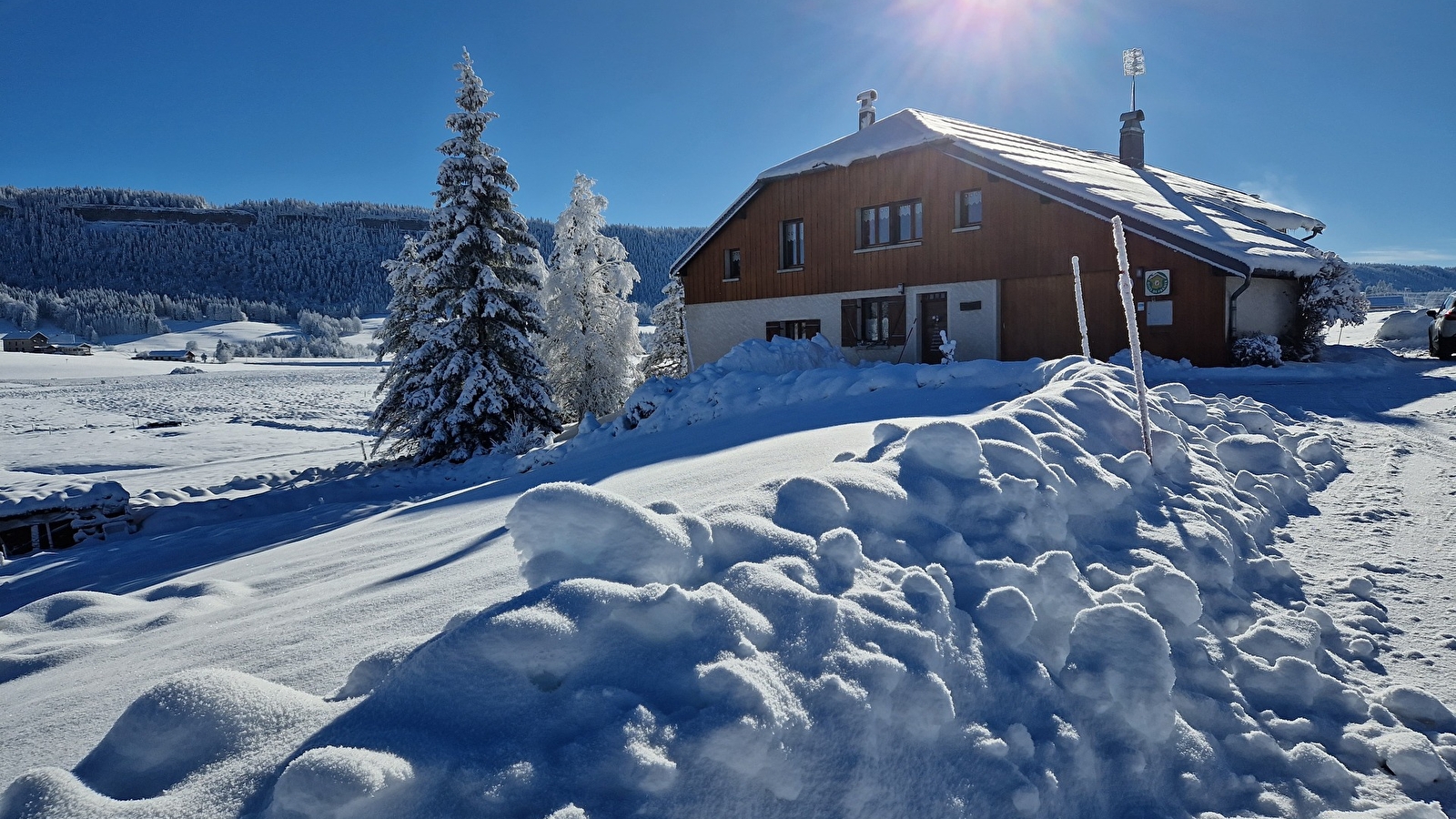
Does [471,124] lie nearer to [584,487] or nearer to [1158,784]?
[584,487]

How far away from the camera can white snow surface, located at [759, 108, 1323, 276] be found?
51.1 feet

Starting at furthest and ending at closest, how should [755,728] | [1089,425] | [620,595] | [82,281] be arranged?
[82,281] < [1089,425] < [620,595] < [755,728]

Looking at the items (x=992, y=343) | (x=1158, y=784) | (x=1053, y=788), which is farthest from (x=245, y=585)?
(x=992, y=343)

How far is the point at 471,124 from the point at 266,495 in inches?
389

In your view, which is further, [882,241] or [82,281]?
[82,281]

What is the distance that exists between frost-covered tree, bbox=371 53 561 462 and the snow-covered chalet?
7169 mm

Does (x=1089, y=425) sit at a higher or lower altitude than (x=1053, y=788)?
higher

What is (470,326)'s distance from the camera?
1705 centimetres

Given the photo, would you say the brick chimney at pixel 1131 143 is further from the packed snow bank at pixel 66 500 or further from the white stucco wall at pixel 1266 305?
the packed snow bank at pixel 66 500

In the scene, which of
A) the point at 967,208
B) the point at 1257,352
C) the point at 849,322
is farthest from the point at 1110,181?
the point at 849,322

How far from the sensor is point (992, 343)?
1808cm

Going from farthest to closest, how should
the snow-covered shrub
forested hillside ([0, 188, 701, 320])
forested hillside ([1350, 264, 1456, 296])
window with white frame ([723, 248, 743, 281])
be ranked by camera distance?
forested hillside ([0, 188, 701, 320])
forested hillside ([1350, 264, 1456, 296])
window with white frame ([723, 248, 743, 281])
the snow-covered shrub

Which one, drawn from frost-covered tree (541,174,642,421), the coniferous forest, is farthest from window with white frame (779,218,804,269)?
the coniferous forest

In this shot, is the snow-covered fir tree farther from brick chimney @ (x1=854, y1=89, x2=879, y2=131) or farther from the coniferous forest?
the coniferous forest
